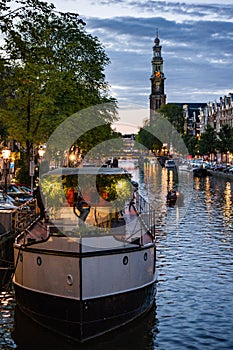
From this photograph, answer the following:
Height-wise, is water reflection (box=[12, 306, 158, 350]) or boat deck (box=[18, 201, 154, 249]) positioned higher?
boat deck (box=[18, 201, 154, 249])

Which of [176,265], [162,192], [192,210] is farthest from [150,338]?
[162,192]

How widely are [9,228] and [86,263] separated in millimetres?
14070

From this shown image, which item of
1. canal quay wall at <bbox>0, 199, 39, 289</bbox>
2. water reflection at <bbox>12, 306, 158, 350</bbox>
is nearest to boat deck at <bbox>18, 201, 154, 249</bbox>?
canal quay wall at <bbox>0, 199, 39, 289</bbox>

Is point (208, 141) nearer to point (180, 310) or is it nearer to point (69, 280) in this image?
point (180, 310)

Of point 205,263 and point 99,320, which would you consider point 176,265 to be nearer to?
point 205,263

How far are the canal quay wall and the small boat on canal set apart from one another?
286cm

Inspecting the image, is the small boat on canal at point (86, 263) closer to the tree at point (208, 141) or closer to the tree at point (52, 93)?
the tree at point (52, 93)

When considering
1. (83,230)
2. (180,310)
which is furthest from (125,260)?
(180,310)

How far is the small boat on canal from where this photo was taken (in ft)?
62.0

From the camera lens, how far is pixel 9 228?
3192 cm

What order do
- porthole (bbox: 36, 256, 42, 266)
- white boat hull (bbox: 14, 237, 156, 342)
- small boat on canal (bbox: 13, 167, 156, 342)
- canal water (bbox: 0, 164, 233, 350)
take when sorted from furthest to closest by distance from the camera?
porthole (bbox: 36, 256, 42, 266) → canal water (bbox: 0, 164, 233, 350) → small boat on canal (bbox: 13, 167, 156, 342) → white boat hull (bbox: 14, 237, 156, 342)

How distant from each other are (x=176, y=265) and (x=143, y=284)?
30.3 feet

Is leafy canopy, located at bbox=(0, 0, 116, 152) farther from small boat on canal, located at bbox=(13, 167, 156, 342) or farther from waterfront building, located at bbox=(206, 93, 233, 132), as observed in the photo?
waterfront building, located at bbox=(206, 93, 233, 132)

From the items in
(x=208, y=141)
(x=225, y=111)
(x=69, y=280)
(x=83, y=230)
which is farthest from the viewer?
(x=225, y=111)
